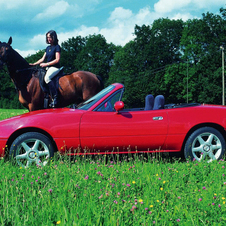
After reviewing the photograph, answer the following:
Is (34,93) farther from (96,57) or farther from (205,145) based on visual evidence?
(96,57)

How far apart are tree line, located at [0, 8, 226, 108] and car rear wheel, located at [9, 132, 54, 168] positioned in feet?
133

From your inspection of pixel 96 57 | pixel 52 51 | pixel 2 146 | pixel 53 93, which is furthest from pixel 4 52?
pixel 96 57

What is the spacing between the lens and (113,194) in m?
3.60

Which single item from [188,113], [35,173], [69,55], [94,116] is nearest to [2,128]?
[35,173]

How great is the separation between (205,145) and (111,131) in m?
1.69

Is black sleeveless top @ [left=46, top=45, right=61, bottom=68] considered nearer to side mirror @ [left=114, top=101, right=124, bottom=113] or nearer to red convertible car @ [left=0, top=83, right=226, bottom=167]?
red convertible car @ [left=0, top=83, right=226, bottom=167]

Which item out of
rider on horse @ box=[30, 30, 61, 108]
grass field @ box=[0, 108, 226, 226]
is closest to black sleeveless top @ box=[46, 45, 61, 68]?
rider on horse @ box=[30, 30, 61, 108]

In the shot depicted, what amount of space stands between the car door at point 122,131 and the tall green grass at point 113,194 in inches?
13.5

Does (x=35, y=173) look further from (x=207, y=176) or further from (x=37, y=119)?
(x=207, y=176)

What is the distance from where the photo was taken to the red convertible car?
5.12m

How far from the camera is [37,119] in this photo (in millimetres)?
5184

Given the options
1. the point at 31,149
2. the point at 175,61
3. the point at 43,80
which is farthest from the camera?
the point at 175,61

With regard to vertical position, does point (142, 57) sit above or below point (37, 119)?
above

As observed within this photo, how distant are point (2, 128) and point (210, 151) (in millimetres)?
3565
